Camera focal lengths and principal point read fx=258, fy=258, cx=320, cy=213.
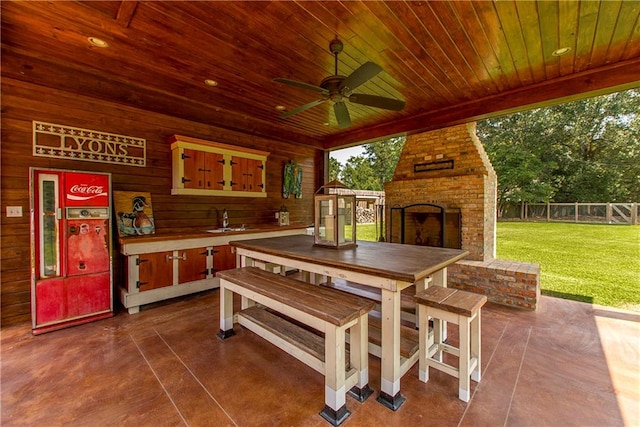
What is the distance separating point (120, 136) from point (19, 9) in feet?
4.82

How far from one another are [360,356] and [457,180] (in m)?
3.27

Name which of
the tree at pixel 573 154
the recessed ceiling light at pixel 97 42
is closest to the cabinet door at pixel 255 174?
the recessed ceiling light at pixel 97 42

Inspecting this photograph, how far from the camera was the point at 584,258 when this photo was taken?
5152mm

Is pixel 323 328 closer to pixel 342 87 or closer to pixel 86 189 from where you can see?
pixel 342 87

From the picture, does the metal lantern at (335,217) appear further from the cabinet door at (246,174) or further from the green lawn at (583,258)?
the green lawn at (583,258)

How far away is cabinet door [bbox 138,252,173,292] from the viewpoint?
3.04 metres

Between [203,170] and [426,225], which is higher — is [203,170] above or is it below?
above

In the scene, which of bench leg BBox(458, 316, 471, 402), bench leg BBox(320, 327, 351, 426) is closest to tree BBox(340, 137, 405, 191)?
bench leg BBox(458, 316, 471, 402)

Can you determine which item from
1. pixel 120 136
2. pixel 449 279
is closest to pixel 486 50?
pixel 449 279

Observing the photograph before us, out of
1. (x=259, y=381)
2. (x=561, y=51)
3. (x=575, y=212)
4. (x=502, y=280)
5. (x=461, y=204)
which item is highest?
(x=561, y=51)

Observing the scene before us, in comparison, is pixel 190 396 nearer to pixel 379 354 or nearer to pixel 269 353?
pixel 269 353

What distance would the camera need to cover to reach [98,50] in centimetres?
255

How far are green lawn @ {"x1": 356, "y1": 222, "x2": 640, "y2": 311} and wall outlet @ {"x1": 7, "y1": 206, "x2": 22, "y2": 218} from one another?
21.1 ft

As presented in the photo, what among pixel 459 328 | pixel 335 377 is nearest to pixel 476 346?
pixel 459 328
